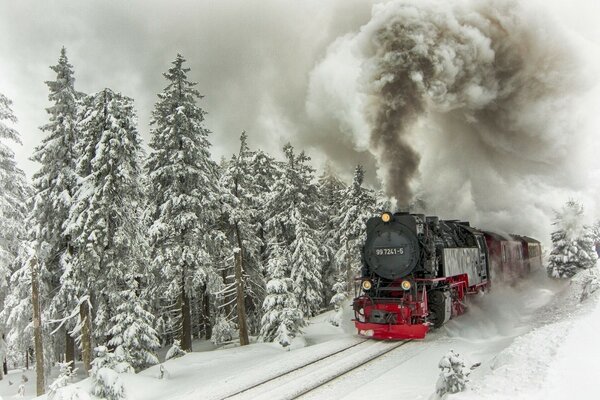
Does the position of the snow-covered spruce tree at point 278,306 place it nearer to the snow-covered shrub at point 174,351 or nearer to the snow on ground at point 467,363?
the snow on ground at point 467,363

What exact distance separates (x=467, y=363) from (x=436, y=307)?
4086 mm

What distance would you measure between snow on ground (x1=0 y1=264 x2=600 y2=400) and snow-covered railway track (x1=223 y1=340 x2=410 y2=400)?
0.25 m

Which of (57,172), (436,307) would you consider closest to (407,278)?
(436,307)

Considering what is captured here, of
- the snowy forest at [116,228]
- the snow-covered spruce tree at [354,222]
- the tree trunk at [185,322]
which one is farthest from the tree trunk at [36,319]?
the snow-covered spruce tree at [354,222]

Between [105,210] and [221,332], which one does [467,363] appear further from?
[221,332]

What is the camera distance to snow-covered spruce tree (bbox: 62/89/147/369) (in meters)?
16.2

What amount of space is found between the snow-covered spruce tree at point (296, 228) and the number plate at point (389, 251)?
10.7 metres

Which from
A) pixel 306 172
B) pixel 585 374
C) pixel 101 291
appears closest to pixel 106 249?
pixel 101 291

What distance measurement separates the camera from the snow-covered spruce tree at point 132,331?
16.0 m

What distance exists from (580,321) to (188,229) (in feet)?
49.1

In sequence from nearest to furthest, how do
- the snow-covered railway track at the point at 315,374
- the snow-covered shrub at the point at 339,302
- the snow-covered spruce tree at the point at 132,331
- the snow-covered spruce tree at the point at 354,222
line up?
the snow-covered railway track at the point at 315,374 < the snow-covered spruce tree at the point at 132,331 < the snow-covered shrub at the point at 339,302 < the snow-covered spruce tree at the point at 354,222

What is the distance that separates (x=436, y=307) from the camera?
49.6 feet

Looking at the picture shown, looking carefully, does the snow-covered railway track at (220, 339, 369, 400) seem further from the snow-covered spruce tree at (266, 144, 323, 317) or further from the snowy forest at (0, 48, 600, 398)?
the snow-covered spruce tree at (266, 144, 323, 317)

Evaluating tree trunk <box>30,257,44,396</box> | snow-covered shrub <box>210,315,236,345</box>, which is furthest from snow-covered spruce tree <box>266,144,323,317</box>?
tree trunk <box>30,257,44,396</box>
